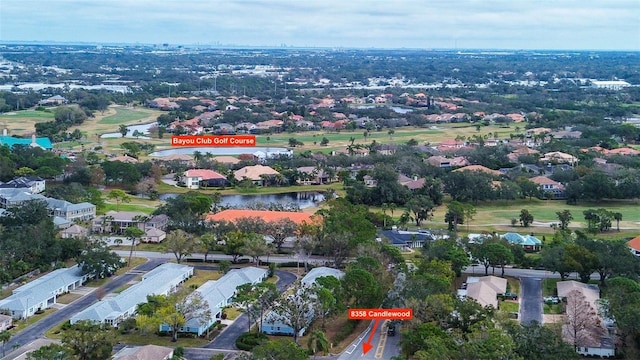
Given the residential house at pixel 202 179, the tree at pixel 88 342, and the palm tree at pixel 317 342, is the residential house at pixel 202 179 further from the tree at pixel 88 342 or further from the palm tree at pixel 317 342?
the tree at pixel 88 342

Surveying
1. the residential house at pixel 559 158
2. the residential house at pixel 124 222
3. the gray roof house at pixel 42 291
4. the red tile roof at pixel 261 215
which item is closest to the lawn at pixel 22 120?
the residential house at pixel 124 222

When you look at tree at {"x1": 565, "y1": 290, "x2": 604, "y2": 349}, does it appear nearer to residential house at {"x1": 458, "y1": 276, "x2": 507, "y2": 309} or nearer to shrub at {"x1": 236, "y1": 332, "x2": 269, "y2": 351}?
residential house at {"x1": 458, "y1": 276, "x2": 507, "y2": 309}

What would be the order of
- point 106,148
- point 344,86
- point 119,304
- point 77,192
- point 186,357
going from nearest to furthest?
point 186,357 → point 119,304 → point 77,192 → point 106,148 → point 344,86

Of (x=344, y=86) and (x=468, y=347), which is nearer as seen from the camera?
(x=468, y=347)

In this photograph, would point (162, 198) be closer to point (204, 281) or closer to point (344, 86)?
point (204, 281)

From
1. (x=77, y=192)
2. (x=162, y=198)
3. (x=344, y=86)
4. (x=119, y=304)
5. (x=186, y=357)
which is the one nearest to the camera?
(x=186, y=357)

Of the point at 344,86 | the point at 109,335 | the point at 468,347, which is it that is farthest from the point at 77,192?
the point at 344,86

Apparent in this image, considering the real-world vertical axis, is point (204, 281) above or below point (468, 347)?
below
